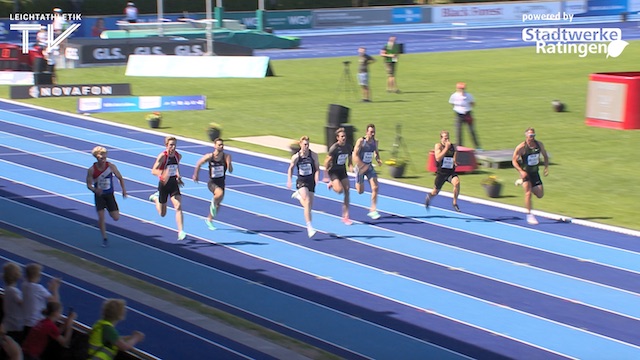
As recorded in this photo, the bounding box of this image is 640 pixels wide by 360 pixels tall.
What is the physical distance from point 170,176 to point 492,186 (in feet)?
23.3

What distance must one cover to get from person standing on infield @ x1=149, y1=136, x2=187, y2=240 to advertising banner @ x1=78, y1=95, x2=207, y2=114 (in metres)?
16.5

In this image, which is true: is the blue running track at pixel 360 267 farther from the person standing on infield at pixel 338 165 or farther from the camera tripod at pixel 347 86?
the camera tripod at pixel 347 86

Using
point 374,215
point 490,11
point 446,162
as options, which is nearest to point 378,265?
point 374,215

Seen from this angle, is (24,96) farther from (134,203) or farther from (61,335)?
(61,335)

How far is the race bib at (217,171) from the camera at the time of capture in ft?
58.1

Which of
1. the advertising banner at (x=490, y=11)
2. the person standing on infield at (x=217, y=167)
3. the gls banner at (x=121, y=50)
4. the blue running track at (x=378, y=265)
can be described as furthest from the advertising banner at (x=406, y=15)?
the person standing on infield at (x=217, y=167)

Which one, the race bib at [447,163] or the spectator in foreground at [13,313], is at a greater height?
the race bib at [447,163]

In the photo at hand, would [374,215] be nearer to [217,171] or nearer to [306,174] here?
[306,174]

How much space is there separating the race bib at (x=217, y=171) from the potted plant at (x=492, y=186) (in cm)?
599

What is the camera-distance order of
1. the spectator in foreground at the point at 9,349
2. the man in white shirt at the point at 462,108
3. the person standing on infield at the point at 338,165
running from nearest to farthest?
the spectator in foreground at the point at 9,349 → the person standing on infield at the point at 338,165 → the man in white shirt at the point at 462,108

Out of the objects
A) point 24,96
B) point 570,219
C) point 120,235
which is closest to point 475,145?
point 570,219

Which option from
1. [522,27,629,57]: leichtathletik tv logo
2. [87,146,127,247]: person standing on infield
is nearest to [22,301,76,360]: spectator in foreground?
[87,146,127,247]: person standing on infield

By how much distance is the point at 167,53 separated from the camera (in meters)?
47.2

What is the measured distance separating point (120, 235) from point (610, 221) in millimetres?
8643
